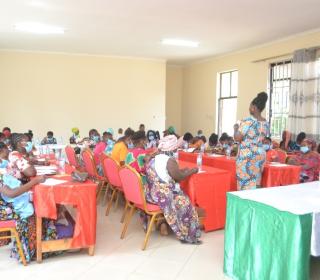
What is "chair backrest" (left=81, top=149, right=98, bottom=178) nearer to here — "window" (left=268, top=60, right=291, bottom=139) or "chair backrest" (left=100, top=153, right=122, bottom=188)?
"chair backrest" (left=100, top=153, right=122, bottom=188)

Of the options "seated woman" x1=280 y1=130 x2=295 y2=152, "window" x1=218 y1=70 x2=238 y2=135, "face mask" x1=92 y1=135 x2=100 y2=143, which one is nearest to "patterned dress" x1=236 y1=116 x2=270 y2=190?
"seated woman" x1=280 y1=130 x2=295 y2=152

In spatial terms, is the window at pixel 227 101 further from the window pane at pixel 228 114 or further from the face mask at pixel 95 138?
the face mask at pixel 95 138

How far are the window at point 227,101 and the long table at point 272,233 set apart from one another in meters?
6.92

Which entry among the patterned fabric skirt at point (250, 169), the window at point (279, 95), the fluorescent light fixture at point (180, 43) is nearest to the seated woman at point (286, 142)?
the window at point (279, 95)

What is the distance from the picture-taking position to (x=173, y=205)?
3.29 m

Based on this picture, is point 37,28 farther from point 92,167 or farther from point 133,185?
point 133,185

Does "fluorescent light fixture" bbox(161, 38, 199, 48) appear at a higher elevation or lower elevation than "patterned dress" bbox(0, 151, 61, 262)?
higher

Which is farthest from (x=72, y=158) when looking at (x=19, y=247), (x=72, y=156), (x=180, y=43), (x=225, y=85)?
(x=225, y=85)

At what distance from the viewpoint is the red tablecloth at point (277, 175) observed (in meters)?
3.92

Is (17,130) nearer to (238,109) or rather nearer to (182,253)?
(238,109)

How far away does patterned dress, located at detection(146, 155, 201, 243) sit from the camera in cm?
328

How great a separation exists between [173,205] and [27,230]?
1.31m

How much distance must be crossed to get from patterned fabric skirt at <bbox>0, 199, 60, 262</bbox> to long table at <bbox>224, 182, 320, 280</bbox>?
1.51 meters

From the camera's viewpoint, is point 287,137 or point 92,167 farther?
point 287,137
